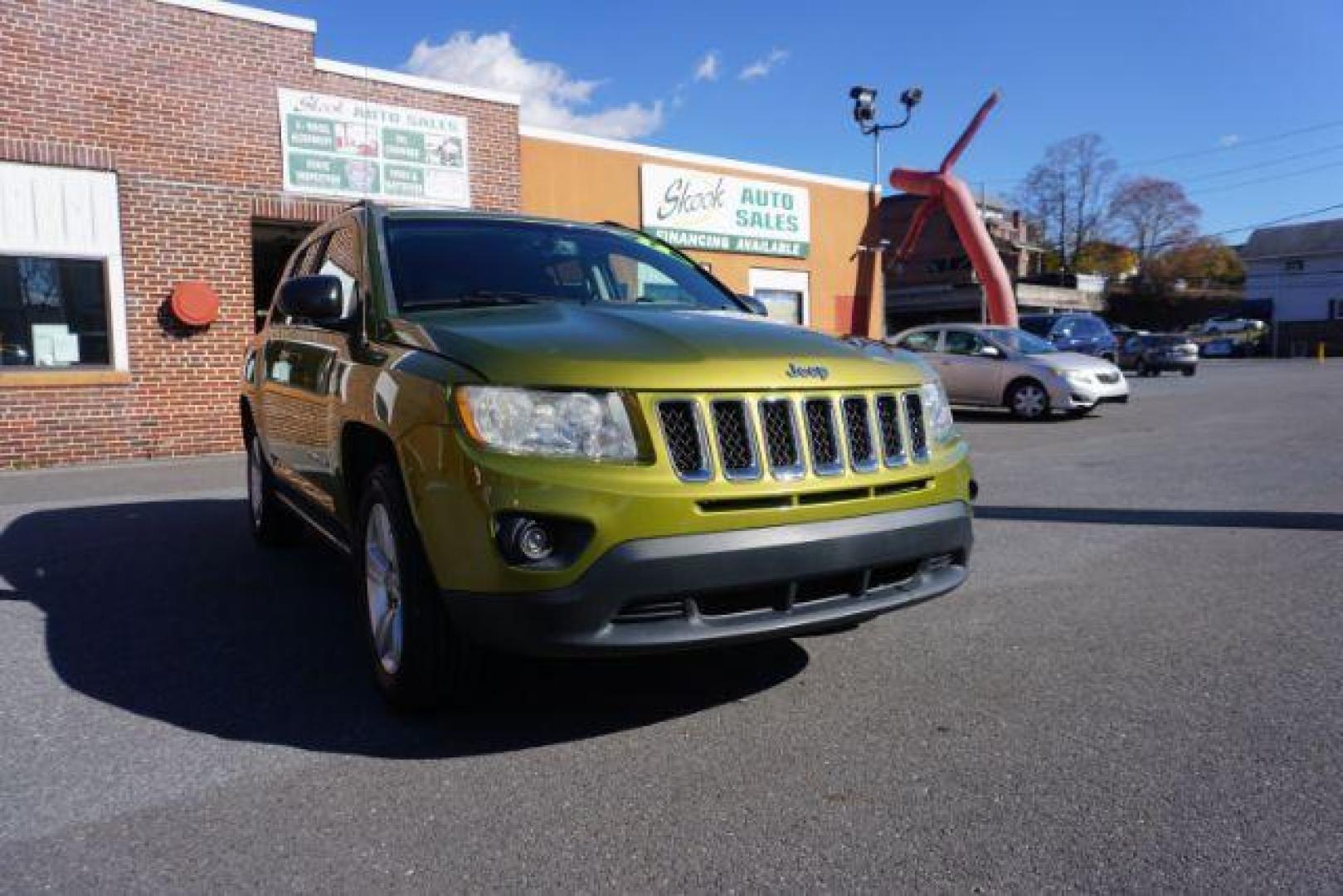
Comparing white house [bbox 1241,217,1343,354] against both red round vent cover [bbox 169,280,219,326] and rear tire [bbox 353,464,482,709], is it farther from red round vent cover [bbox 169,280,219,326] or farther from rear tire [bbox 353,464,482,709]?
rear tire [bbox 353,464,482,709]

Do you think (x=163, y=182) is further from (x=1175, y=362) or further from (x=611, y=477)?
(x=1175, y=362)

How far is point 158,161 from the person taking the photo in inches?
451

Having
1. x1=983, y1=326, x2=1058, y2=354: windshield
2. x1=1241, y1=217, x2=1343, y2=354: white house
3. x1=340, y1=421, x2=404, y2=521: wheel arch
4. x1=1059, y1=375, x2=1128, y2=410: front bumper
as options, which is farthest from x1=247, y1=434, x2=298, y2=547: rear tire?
x1=1241, y1=217, x2=1343, y2=354: white house

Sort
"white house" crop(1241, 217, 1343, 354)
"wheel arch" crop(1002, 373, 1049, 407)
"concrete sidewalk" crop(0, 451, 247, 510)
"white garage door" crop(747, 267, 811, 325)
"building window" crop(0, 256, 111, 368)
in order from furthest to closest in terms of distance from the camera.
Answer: "white house" crop(1241, 217, 1343, 354), "white garage door" crop(747, 267, 811, 325), "wheel arch" crop(1002, 373, 1049, 407), "building window" crop(0, 256, 111, 368), "concrete sidewalk" crop(0, 451, 247, 510)

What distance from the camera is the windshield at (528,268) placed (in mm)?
3863

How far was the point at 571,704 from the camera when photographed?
3.44 metres

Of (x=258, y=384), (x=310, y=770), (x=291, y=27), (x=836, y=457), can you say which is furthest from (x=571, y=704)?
(x=291, y=27)

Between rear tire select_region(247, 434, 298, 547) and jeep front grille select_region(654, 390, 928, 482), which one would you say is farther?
rear tire select_region(247, 434, 298, 547)

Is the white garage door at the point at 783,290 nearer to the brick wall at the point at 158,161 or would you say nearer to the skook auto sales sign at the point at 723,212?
the skook auto sales sign at the point at 723,212

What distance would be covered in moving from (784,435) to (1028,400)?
12.9 metres

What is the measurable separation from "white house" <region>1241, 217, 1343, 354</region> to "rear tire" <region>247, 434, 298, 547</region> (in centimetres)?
7074

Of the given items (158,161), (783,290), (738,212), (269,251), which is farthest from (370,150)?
(783,290)

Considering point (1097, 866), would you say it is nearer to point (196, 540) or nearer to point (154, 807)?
point (154, 807)

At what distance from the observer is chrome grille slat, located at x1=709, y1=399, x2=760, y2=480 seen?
9.46 feet
